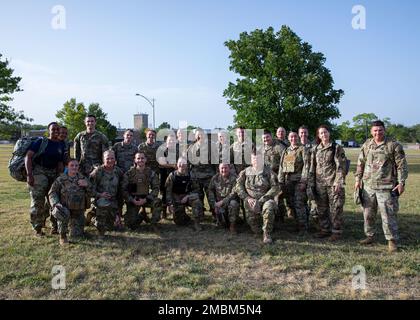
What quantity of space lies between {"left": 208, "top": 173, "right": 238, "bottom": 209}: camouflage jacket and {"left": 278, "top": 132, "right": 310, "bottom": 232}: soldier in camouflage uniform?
3.22 feet

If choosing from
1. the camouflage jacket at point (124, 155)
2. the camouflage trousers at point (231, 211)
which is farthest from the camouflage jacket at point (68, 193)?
the camouflage trousers at point (231, 211)

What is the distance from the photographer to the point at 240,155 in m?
8.10

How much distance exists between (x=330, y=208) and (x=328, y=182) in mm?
475

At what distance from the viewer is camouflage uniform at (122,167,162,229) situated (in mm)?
7125

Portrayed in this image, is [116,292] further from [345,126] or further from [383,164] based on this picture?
[345,126]

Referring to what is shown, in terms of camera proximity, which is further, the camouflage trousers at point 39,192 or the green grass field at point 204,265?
the camouflage trousers at point 39,192

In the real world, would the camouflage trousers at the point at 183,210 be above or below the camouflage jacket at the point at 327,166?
below

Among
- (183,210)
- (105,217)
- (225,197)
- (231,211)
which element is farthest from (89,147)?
(231,211)

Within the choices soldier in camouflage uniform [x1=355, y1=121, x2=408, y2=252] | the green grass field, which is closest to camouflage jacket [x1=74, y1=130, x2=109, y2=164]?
the green grass field

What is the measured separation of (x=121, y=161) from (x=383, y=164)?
200 inches

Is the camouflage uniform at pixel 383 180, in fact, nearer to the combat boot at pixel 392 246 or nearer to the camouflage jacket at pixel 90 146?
the combat boot at pixel 392 246

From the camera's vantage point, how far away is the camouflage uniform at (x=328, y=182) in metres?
6.46

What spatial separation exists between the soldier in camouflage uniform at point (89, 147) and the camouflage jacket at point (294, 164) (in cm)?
359

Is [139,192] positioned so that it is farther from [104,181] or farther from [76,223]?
[76,223]
